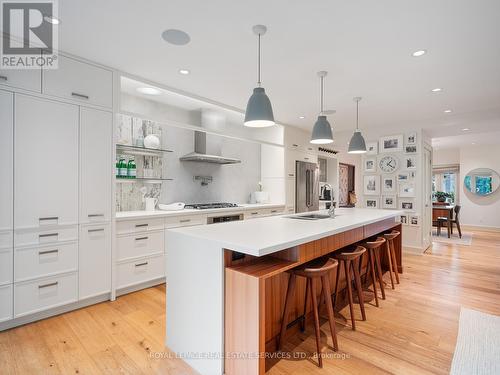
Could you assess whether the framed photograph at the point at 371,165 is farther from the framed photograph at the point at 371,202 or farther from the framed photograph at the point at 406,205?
the framed photograph at the point at 406,205

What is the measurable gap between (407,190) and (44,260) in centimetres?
560

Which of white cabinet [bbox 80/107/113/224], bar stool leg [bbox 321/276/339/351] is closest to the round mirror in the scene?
bar stool leg [bbox 321/276/339/351]

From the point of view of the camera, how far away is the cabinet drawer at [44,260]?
2.24 m

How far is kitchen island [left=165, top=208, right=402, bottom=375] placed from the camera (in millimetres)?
A: 1510

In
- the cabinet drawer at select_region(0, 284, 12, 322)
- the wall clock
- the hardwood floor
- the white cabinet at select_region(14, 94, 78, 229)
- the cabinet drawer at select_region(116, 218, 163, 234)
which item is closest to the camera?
the hardwood floor

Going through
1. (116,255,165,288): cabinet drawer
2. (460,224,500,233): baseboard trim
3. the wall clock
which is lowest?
(460,224,500,233): baseboard trim

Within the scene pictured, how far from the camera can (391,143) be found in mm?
5289

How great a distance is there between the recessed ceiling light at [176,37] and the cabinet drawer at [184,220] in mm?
1980

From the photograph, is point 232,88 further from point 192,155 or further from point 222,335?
point 222,335

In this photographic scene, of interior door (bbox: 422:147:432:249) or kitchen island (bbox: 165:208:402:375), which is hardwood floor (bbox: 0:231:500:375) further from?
interior door (bbox: 422:147:432:249)

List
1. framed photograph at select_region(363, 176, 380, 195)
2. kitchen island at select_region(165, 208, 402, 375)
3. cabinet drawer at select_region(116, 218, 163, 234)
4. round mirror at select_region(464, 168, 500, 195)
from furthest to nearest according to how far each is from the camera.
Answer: round mirror at select_region(464, 168, 500, 195) → framed photograph at select_region(363, 176, 380, 195) → cabinet drawer at select_region(116, 218, 163, 234) → kitchen island at select_region(165, 208, 402, 375)

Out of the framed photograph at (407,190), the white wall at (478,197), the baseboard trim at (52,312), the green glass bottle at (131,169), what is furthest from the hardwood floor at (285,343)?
the white wall at (478,197)

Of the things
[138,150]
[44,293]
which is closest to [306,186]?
[138,150]

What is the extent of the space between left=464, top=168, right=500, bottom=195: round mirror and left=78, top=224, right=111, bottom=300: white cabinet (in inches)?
384
